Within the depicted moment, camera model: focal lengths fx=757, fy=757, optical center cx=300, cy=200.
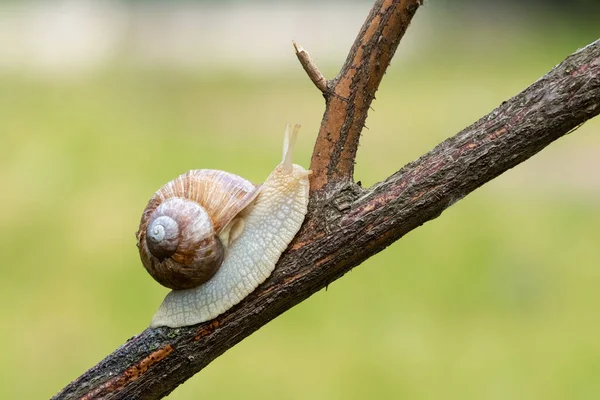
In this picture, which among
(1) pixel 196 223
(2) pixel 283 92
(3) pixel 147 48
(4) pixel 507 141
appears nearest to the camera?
(4) pixel 507 141

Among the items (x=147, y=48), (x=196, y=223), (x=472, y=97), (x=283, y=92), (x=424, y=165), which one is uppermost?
(x=147, y=48)

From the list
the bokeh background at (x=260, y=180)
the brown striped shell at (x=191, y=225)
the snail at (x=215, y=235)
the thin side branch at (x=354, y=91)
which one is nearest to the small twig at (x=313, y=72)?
the thin side branch at (x=354, y=91)

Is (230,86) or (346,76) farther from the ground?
(230,86)

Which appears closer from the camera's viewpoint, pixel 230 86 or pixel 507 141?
pixel 507 141

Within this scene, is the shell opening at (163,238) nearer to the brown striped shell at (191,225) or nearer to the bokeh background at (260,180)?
the brown striped shell at (191,225)

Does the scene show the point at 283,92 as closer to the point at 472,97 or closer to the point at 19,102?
the point at 472,97

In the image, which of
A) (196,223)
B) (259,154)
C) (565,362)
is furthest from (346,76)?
(259,154)

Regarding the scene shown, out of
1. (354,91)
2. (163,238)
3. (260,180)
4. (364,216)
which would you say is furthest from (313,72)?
(260,180)
